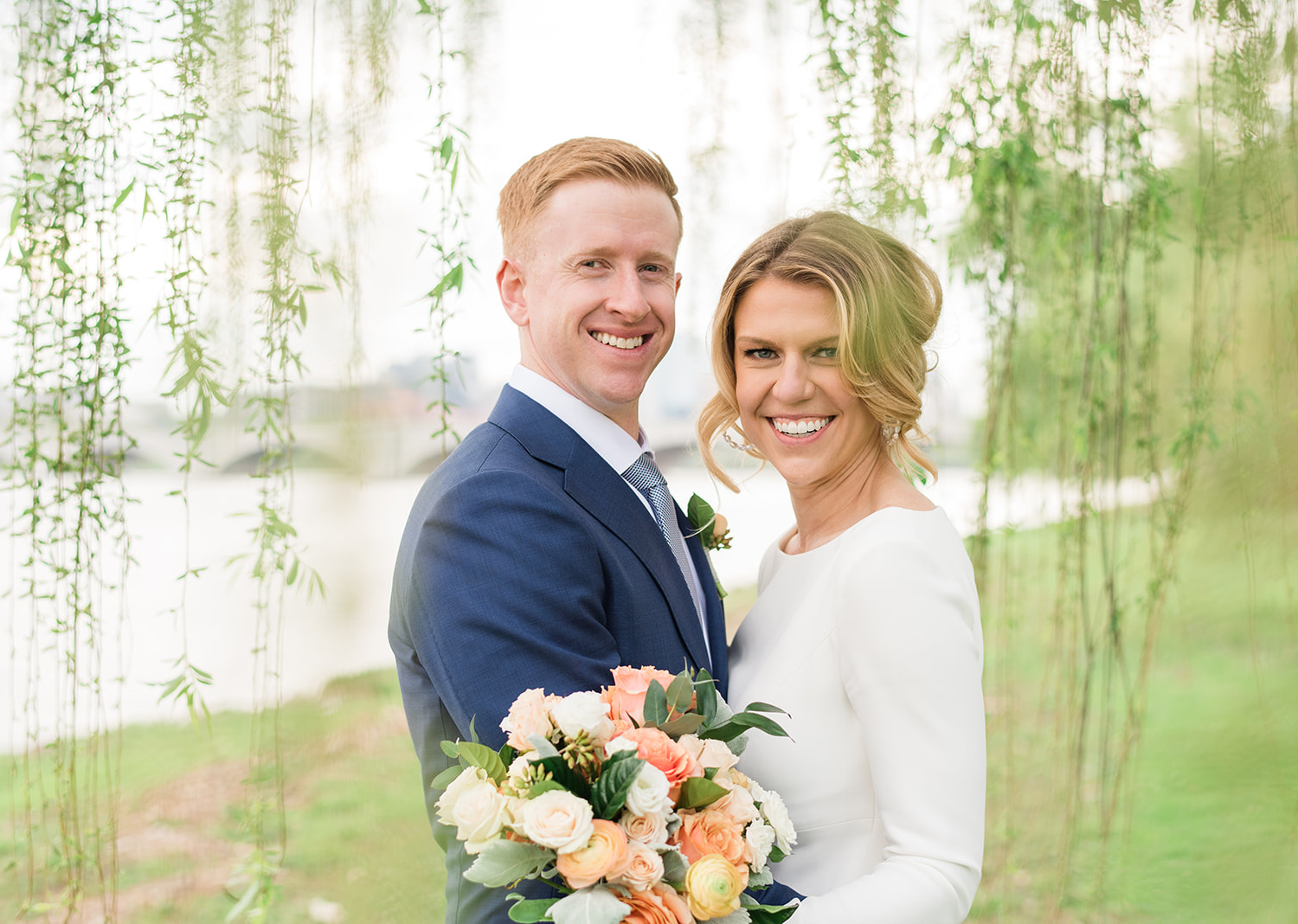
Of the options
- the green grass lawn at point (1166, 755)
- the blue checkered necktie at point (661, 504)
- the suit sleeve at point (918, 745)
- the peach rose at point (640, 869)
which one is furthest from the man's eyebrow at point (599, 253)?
the green grass lawn at point (1166, 755)

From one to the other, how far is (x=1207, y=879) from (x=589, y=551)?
2.39 m

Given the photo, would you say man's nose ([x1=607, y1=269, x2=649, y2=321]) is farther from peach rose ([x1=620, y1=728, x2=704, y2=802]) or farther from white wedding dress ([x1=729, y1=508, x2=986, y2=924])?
peach rose ([x1=620, y1=728, x2=704, y2=802])

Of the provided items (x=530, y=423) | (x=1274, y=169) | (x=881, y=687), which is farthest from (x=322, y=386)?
(x=1274, y=169)

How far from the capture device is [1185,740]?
9.36 ft

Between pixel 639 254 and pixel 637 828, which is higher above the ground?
pixel 639 254

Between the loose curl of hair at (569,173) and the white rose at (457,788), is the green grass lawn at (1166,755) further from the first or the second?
the loose curl of hair at (569,173)

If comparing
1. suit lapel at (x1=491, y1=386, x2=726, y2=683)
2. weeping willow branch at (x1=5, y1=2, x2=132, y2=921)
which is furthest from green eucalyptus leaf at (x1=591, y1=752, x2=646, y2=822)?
weeping willow branch at (x1=5, y1=2, x2=132, y2=921)

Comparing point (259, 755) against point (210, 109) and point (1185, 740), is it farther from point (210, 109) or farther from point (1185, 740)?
point (1185, 740)

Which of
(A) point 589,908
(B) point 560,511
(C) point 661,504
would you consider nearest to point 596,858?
(A) point 589,908

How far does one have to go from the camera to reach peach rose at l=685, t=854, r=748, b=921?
0.99m

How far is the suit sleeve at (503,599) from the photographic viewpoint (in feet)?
4.18

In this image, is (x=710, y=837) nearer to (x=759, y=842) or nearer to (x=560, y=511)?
(x=759, y=842)

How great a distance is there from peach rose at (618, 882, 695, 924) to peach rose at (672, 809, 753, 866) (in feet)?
0.15

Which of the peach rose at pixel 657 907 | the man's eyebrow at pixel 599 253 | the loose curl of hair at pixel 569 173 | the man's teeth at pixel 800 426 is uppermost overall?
the loose curl of hair at pixel 569 173
